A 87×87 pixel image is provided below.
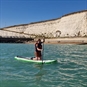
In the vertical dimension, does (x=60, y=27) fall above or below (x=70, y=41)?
above

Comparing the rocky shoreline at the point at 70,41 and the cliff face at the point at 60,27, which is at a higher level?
the cliff face at the point at 60,27

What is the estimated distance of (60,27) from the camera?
307 feet

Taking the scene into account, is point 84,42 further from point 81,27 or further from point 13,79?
point 13,79

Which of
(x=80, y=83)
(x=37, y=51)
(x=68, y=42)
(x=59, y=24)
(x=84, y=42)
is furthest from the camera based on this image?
(x=59, y=24)

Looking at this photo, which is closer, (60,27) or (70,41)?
(70,41)

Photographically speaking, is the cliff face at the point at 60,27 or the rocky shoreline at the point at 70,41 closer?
the rocky shoreline at the point at 70,41

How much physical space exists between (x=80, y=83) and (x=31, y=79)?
2.76 metres

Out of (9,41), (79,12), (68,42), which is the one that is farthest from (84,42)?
(9,41)

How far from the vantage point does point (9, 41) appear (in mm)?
85125

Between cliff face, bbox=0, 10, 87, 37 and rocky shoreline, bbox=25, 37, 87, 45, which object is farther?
cliff face, bbox=0, 10, 87, 37

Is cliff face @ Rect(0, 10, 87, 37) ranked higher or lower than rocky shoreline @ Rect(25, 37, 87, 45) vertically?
higher

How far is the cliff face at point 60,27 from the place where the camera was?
81.6m

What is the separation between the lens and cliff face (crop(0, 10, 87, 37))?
81625 millimetres

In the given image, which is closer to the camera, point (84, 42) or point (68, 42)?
point (84, 42)
